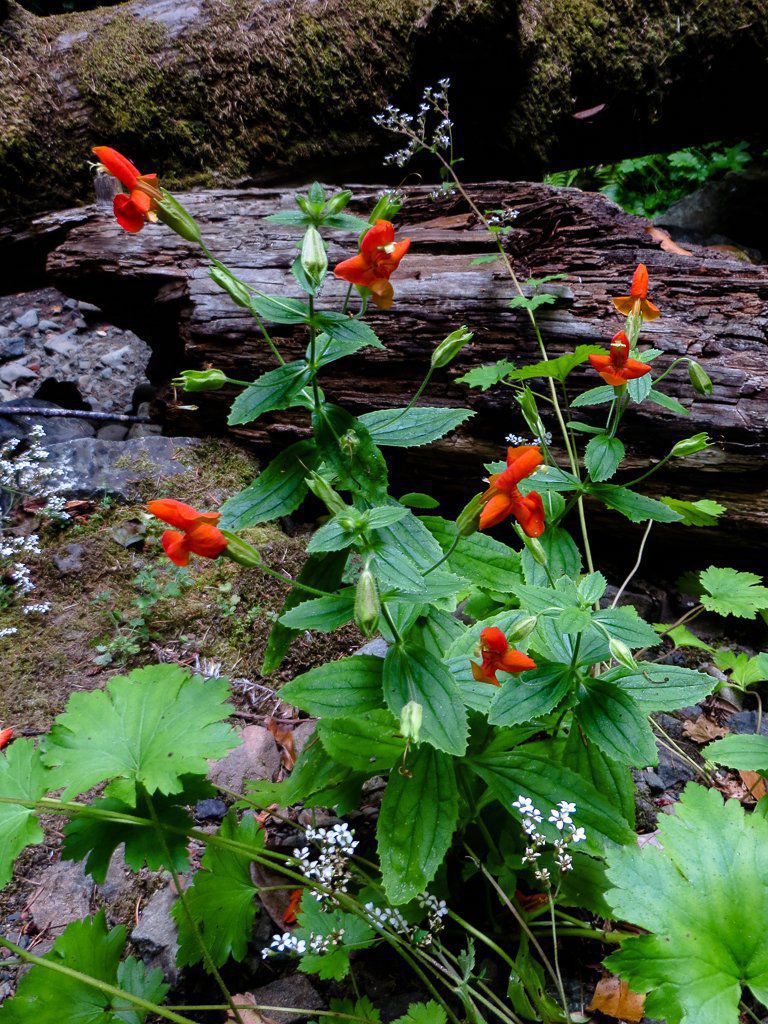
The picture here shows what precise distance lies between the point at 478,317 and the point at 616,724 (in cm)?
181

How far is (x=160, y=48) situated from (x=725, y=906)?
4.47 meters

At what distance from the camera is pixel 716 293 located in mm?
2691

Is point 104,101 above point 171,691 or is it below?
above

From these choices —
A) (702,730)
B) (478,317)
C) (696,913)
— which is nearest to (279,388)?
(696,913)

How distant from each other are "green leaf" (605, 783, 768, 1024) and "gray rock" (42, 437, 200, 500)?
2390 millimetres

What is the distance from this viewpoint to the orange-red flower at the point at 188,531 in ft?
4.02

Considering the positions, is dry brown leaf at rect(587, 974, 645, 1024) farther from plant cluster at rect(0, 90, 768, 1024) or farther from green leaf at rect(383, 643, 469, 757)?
green leaf at rect(383, 643, 469, 757)

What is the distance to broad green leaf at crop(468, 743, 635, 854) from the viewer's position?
4.52 ft

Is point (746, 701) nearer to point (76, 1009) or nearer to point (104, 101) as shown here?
point (76, 1009)

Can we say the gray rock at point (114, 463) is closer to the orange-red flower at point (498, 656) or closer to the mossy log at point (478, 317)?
the mossy log at point (478, 317)

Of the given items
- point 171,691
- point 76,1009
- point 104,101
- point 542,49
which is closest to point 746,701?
point 171,691

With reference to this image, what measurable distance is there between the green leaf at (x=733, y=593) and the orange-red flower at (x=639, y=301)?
912 millimetres

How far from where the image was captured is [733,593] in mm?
2152

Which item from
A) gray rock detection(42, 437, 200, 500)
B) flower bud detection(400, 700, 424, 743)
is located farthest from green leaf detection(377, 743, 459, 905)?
gray rock detection(42, 437, 200, 500)
